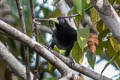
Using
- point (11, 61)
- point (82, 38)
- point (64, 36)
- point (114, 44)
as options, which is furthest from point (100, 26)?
point (11, 61)

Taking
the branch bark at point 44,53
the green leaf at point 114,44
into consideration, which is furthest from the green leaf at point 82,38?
the green leaf at point 114,44

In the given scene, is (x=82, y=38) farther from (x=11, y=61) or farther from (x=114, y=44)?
(x=11, y=61)

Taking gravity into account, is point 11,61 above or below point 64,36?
below

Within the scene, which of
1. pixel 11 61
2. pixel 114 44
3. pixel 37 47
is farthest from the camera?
pixel 11 61

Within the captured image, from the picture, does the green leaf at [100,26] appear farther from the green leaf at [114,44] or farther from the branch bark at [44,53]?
the branch bark at [44,53]

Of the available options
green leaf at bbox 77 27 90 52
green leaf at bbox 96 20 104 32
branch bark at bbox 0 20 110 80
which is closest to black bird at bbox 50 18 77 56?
green leaf at bbox 96 20 104 32

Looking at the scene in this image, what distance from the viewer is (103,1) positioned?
1545 millimetres

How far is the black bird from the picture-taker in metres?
2.29

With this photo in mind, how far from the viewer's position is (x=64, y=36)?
233 centimetres

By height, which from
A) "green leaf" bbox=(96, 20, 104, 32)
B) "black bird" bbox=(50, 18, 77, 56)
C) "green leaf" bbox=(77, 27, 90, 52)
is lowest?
"black bird" bbox=(50, 18, 77, 56)

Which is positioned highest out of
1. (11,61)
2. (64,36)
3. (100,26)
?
(100,26)

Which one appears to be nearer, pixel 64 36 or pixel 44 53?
pixel 44 53

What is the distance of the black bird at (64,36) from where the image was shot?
2295 mm

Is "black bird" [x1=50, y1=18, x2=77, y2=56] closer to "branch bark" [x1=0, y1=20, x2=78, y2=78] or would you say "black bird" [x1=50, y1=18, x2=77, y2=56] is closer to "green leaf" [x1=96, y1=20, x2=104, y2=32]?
"green leaf" [x1=96, y1=20, x2=104, y2=32]
